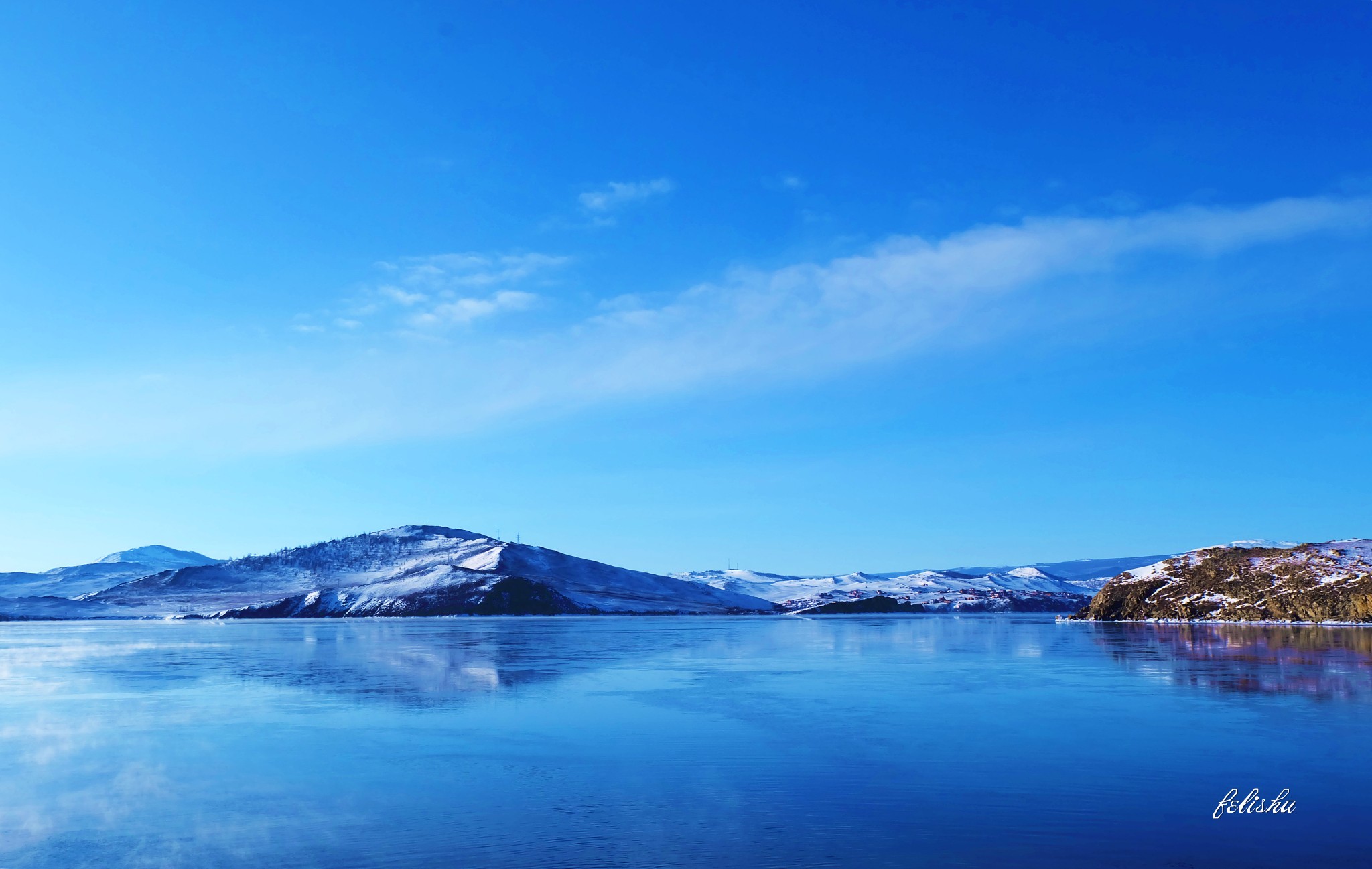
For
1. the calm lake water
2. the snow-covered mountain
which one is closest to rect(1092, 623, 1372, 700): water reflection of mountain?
the calm lake water

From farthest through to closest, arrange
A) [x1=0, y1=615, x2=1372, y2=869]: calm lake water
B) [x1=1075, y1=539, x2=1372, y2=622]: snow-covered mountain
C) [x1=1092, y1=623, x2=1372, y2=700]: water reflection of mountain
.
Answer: [x1=1075, y1=539, x2=1372, y2=622]: snow-covered mountain, [x1=1092, y1=623, x2=1372, y2=700]: water reflection of mountain, [x1=0, y1=615, x2=1372, y2=869]: calm lake water

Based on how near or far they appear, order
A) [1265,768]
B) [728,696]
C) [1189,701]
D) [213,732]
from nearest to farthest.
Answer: [1265,768] < [213,732] < [1189,701] < [728,696]

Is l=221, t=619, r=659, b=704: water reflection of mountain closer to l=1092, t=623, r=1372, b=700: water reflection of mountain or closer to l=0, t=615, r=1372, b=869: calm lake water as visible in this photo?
l=0, t=615, r=1372, b=869: calm lake water

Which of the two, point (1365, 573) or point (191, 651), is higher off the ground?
point (1365, 573)

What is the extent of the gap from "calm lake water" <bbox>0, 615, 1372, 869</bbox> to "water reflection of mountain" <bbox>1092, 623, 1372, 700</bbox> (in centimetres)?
34

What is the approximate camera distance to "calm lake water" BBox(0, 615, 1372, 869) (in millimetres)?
12680

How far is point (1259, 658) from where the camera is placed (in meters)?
40.7

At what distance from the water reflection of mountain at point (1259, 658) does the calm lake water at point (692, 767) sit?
0.34 metres

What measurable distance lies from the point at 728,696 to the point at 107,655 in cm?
4562

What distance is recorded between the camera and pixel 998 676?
37656 millimetres

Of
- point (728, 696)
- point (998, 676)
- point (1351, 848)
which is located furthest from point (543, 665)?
point (1351, 848)

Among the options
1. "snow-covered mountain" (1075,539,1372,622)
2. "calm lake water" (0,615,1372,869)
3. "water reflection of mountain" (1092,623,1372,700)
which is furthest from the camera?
"snow-covered mountain" (1075,539,1372,622)

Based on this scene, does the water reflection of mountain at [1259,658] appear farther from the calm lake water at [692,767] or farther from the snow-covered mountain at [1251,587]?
the snow-covered mountain at [1251,587]

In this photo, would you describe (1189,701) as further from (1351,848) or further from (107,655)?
(107,655)
